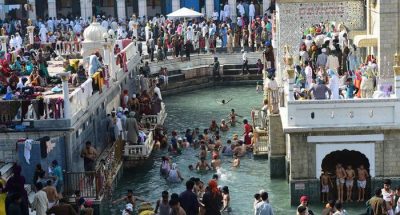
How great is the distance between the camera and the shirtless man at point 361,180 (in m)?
24.5

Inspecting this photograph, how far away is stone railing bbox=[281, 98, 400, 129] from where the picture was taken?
24078 mm

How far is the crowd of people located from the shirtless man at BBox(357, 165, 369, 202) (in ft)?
6.15

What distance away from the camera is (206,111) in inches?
1560

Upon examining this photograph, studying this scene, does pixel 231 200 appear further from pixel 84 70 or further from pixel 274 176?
pixel 84 70

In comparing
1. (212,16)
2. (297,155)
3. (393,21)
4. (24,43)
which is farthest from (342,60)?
(212,16)

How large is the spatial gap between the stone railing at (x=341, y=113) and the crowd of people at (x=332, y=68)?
0.53 meters

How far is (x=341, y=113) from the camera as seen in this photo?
24.2 m

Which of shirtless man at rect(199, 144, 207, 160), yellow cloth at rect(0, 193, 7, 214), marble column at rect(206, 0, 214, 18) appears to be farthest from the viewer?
marble column at rect(206, 0, 214, 18)

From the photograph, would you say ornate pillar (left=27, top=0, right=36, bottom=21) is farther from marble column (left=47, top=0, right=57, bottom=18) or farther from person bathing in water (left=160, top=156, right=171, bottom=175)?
person bathing in water (left=160, top=156, right=171, bottom=175)

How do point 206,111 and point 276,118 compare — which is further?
point 206,111

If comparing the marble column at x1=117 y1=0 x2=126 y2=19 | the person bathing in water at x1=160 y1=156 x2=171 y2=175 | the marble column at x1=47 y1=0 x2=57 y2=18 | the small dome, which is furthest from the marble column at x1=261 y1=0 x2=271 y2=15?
the person bathing in water at x1=160 y1=156 x2=171 y2=175

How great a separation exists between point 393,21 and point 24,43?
2066cm

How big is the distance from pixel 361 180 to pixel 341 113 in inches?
69.9

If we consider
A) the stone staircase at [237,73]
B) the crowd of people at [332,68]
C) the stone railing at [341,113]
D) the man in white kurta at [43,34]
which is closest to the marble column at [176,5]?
the man in white kurta at [43,34]
